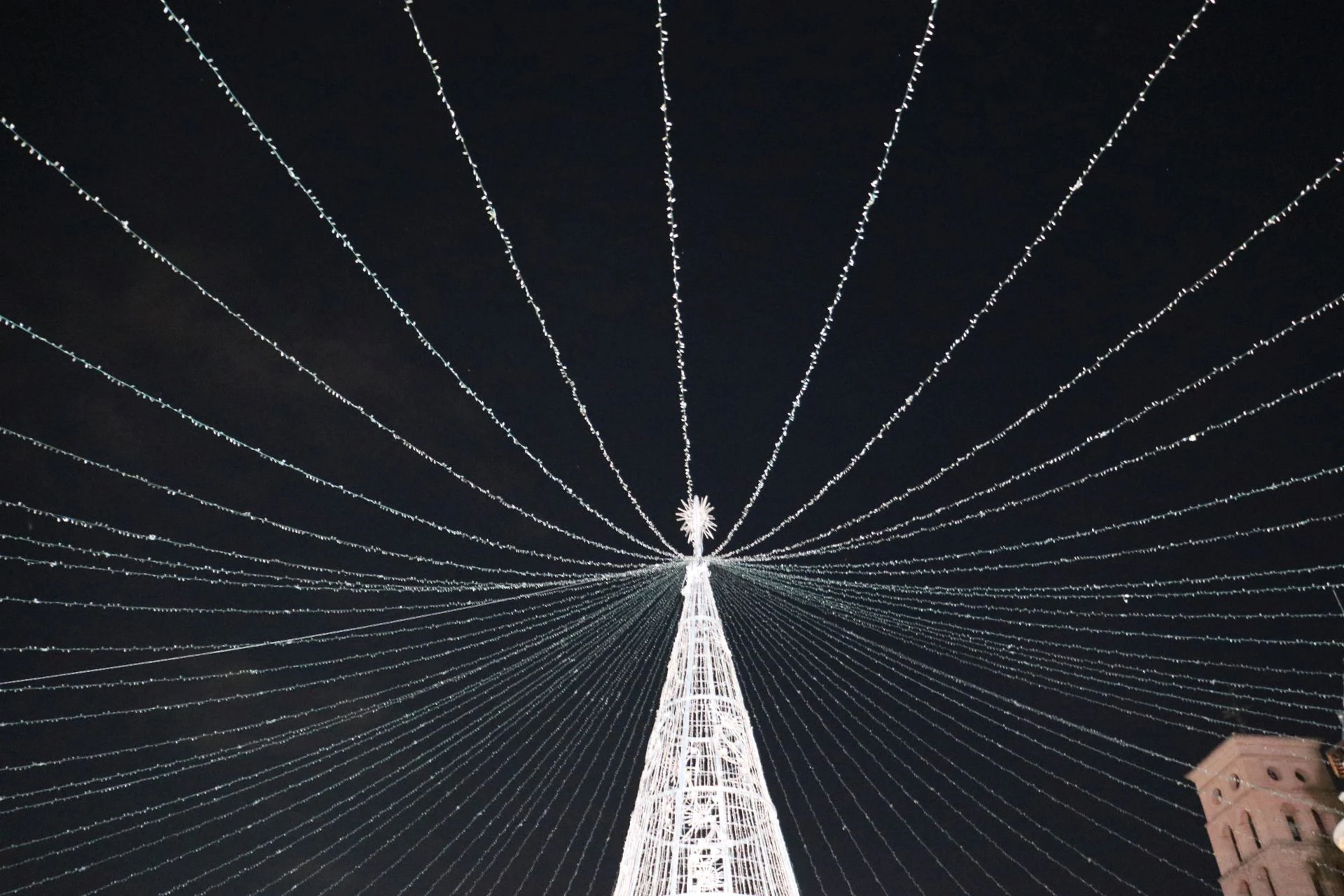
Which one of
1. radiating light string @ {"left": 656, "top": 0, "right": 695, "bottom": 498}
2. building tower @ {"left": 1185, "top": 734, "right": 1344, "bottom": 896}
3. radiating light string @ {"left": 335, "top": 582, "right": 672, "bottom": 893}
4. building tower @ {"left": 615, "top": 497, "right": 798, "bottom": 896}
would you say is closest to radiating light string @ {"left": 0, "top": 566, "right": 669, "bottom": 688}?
building tower @ {"left": 615, "top": 497, "right": 798, "bottom": 896}

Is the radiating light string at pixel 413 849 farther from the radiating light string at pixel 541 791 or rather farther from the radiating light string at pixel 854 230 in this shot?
the radiating light string at pixel 854 230

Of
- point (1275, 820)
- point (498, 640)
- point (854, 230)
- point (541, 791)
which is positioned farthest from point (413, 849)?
point (1275, 820)

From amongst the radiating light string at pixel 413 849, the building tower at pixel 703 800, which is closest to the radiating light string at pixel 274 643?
the building tower at pixel 703 800

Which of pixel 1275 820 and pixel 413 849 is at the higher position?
pixel 413 849

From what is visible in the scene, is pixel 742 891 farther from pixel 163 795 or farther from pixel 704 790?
pixel 163 795

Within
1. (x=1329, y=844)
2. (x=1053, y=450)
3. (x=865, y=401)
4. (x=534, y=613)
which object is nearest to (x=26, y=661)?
(x=534, y=613)

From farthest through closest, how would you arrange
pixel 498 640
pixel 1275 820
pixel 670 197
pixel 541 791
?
1. pixel 1275 820
2. pixel 541 791
3. pixel 498 640
4. pixel 670 197

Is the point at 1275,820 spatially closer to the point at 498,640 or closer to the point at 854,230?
the point at 498,640

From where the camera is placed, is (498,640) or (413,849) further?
(413,849)
